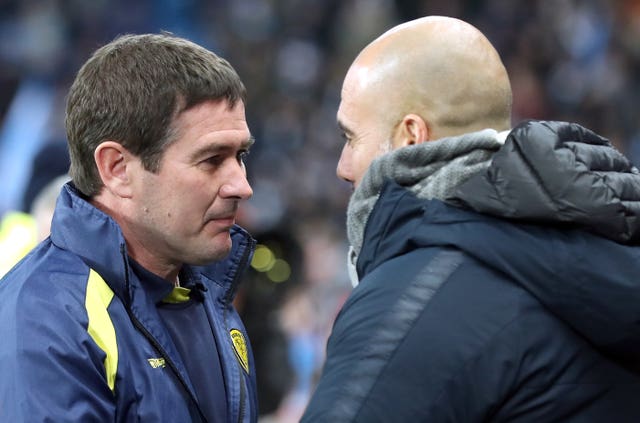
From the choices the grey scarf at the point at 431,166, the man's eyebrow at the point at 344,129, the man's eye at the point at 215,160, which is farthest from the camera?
the man's eye at the point at 215,160

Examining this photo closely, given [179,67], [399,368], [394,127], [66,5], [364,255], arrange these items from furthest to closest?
1. [66,5]
2. [179,67]
3. [394,127]
4. [364,255]
5. [399,368]

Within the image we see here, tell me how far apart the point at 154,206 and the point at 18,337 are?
1.39 ft

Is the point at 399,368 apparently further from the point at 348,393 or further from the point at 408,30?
→ the point at 408,30

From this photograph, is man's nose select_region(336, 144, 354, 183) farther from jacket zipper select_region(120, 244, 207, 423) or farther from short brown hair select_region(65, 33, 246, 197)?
jacket zipper select_region(120, 244, 207, 423)

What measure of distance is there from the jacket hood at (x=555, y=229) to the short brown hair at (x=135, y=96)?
1.97 ft

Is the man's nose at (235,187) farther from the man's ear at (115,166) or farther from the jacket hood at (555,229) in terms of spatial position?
the jacket hood at (555,229)

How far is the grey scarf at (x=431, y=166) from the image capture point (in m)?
Answer: 2.07

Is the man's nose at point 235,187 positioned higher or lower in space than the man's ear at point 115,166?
lower

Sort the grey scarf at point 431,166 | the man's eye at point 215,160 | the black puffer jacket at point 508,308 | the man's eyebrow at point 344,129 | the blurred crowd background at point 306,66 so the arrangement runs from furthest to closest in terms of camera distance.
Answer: the blurred crowd background at point 306,66
the man's eye at point 215,160
the man's eyebrow at point 344,129
the grey scarf at point 431,166
the black puffer jacket at point 508,308

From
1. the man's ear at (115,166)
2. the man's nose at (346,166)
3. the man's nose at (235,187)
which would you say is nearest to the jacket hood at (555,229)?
the man's nose at (346,166)

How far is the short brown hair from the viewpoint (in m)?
2.36

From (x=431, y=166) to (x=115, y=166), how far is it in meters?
0.70

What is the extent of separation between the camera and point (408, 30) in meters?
2.33

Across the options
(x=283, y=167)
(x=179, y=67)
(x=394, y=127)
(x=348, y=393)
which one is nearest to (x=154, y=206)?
(x=179, y=67)
